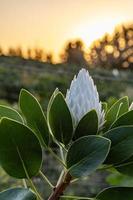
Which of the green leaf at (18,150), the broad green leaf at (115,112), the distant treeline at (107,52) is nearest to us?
the green leaf at (18,150)

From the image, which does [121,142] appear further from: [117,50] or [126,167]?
[117,50]

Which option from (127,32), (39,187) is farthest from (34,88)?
(127,32)

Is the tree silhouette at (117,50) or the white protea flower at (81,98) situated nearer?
the white protea flower at (81,98)

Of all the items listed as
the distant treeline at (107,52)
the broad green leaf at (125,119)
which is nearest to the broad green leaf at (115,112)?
the broad green leaf at (125,119)

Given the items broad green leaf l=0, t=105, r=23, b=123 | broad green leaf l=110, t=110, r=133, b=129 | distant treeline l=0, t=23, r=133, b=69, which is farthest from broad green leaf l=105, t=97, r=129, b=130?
distant treeline l=0, t=23, r=133, b=69

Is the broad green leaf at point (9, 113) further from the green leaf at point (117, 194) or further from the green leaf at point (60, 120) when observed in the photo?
the green leaf at point (117, 194)

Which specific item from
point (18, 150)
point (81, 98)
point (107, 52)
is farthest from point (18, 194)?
point (107, 52)

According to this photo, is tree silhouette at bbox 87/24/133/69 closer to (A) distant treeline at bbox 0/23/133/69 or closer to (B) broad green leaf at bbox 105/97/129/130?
(A) distant treeline at bbox 0/23/133/69
